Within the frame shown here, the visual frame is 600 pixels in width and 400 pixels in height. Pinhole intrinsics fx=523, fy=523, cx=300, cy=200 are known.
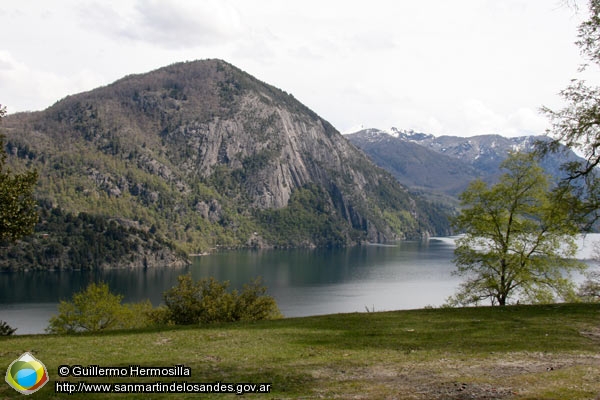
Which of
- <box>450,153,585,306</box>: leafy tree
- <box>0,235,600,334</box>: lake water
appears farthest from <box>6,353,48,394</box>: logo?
<box>0,235,600,334</box>: lake water

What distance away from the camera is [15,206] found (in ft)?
84.7

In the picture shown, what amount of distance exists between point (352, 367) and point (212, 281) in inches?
1162

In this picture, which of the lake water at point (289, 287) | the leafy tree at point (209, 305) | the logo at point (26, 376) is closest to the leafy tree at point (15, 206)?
the logo at point (26, 376)

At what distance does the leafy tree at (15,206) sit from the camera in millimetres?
25375

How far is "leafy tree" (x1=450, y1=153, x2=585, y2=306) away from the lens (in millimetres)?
35281

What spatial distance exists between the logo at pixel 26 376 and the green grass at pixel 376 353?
9.3 inches

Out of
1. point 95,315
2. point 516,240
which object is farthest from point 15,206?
point 95,315

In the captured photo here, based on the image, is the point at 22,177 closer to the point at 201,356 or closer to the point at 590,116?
the point at 201,356

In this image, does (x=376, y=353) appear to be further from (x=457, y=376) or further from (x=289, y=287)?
(x=289, y=287)

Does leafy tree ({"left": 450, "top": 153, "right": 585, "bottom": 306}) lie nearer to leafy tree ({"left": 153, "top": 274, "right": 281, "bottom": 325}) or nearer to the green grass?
the green grass

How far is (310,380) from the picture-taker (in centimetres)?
1501

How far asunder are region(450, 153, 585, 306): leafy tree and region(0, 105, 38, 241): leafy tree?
28.0 meters

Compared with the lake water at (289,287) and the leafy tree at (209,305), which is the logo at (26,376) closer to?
the leafy tree at (209,305)

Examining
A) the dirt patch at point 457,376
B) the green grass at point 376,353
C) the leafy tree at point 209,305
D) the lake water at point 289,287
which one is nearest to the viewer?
the dirt patch at point 457,376
